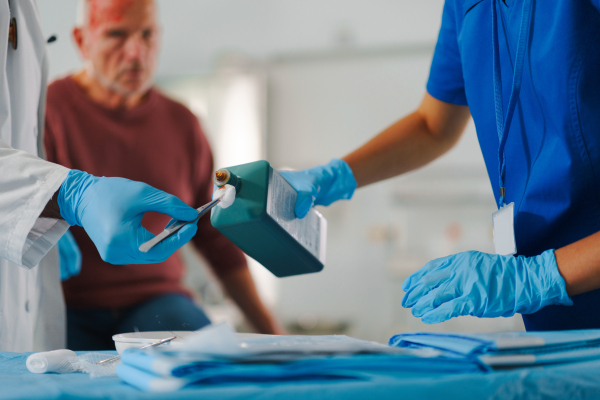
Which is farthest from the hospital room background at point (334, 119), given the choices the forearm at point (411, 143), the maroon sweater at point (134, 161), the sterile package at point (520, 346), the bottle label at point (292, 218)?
the sterile package at point (520, 346)

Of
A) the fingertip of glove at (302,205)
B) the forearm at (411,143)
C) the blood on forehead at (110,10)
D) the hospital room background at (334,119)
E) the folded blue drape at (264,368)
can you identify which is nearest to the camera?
the folded blue drape at (264,368)

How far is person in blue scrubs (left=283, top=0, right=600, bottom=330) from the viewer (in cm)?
61

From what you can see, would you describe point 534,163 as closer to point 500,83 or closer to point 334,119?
point 500,83

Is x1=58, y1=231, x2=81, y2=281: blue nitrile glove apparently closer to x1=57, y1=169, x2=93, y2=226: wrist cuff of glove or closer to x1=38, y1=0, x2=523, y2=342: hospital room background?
x1=57, y1=169, x2=93, y2=226: wrist cuff of glove

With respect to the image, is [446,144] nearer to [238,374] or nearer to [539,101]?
[539,101]

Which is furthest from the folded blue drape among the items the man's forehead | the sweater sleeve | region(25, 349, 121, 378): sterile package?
the man's forehead

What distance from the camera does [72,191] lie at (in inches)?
26.4

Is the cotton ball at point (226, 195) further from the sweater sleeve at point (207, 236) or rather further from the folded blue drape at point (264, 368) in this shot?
the sweater sleeve at point (207, 236)

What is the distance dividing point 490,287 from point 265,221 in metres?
0.31

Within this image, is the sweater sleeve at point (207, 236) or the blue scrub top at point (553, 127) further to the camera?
the sweater sleeve at point (207, 236)

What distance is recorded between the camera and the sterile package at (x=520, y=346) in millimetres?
429

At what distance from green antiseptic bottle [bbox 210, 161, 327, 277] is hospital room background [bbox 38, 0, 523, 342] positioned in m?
2.30

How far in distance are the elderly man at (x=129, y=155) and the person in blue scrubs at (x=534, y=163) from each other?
0.59 meters

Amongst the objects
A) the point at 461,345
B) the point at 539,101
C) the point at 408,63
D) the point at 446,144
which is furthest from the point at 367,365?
the point at 408,63
